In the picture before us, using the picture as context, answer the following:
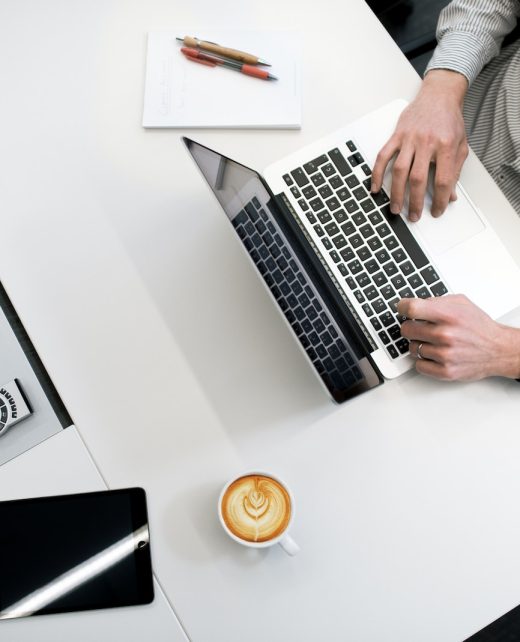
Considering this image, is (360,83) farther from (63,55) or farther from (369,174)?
(63,55)

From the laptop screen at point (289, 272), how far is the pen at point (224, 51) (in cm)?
24

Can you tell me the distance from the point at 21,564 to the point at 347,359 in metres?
0.52

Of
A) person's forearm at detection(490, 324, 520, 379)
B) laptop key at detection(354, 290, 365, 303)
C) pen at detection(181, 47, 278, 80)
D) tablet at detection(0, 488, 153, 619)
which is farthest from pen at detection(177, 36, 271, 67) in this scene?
tablet at detection(0, 488, 153, 619)

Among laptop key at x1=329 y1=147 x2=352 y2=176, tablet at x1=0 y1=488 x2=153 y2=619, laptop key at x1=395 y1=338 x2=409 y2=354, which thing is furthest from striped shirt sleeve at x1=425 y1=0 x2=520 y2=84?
tablet at x1=0 y1=488 x2=153 y2=619

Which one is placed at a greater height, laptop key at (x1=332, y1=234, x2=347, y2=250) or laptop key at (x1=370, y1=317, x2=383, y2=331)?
laptop key at (x1=332, y1=234, x2=347, y2=250)

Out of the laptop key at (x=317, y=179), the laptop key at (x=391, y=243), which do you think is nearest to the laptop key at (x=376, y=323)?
the laptop key at (x=391, y=243)

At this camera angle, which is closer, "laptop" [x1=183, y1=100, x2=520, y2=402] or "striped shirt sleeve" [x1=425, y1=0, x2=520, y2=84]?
"laptop" [x1=183, y1=100, x2=520, y2=402]

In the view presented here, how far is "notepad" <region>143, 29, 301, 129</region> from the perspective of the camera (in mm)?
805

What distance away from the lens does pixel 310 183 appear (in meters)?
0.75

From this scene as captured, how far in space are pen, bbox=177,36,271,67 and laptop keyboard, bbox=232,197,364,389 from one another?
28cm

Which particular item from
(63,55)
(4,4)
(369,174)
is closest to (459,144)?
(369,174)

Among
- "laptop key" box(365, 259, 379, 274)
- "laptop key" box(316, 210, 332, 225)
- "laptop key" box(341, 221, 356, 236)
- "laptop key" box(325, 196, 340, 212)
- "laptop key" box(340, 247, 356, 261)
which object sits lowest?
"laptop key" box(365, 259, 379, 274)

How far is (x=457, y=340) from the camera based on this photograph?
679mm

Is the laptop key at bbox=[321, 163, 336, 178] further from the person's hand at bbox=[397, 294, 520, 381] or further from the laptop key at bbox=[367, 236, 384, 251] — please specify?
the person's hand at bbox=[397, 294, 520, 381]
